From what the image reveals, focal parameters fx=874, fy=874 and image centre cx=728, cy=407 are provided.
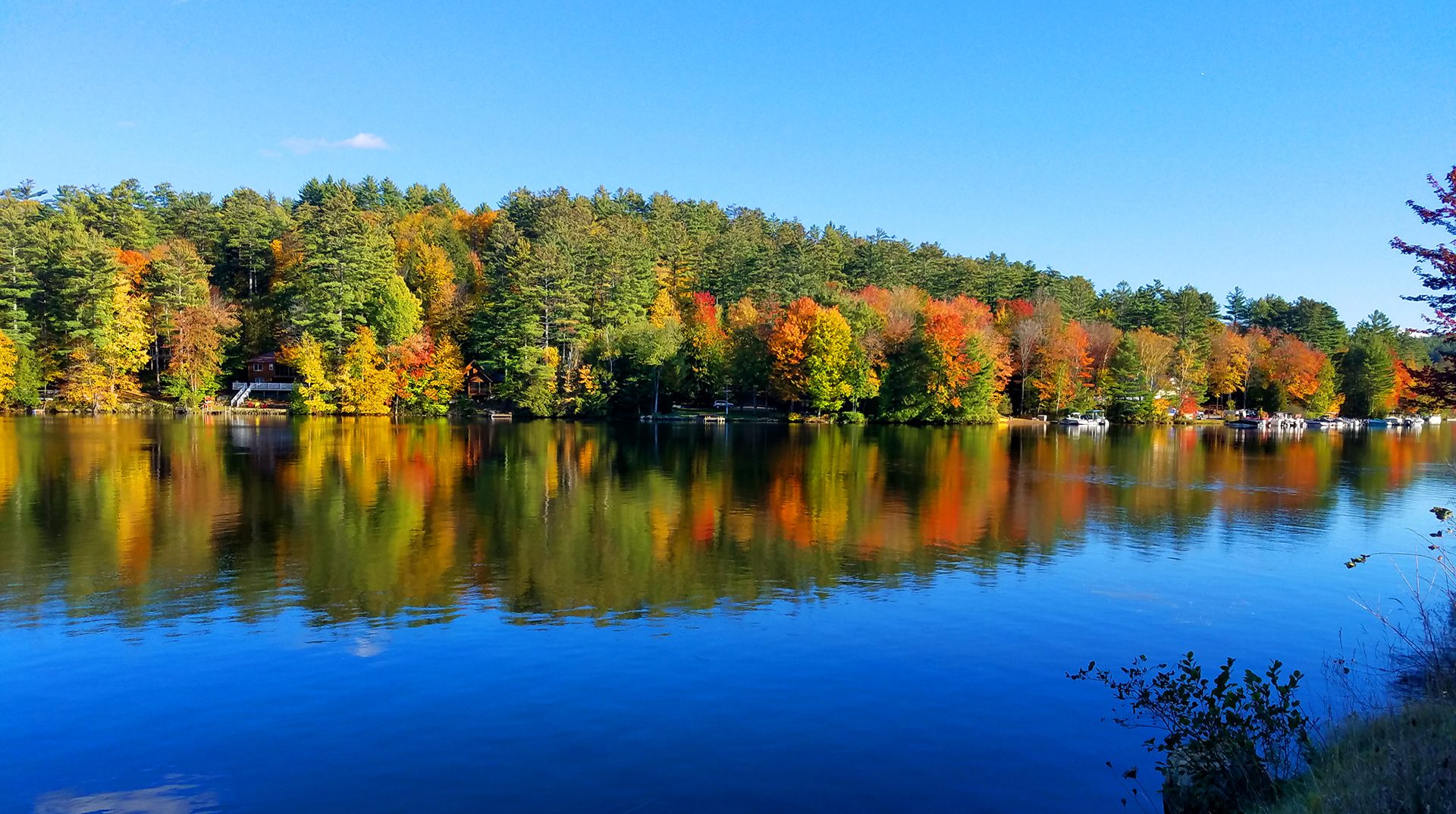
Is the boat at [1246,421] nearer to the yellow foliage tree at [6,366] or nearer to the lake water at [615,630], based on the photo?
the lake water at [615,630]

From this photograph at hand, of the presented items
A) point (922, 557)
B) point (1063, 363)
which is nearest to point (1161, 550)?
point (922, 557)

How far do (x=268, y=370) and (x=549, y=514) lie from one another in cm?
6083

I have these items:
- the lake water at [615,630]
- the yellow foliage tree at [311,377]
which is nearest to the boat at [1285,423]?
the lake water at [615,630]

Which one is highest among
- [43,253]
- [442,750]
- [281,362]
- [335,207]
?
[335,207]

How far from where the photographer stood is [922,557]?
17875mm

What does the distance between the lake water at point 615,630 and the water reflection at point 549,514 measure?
149 millimetres

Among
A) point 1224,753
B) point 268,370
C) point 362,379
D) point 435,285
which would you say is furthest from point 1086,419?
point 1224,753

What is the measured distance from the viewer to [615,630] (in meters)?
12.5

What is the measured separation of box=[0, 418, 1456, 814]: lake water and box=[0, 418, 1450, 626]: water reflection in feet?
0.49

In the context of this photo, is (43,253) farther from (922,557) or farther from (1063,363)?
(1063,363)

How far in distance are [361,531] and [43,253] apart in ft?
203

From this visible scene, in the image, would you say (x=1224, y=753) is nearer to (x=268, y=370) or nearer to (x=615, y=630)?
(x=615, y=630)

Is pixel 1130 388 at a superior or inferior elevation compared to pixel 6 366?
inferior

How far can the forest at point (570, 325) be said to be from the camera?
6406 centimetres
